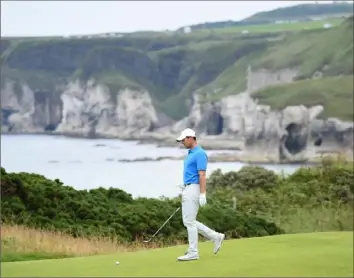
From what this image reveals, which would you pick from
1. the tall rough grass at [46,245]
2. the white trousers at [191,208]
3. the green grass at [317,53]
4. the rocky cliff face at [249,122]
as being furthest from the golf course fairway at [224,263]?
the green grass at [317,53]

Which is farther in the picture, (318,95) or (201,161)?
(318,95)

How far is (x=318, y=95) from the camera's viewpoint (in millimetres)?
140500

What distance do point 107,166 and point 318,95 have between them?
1471 inches

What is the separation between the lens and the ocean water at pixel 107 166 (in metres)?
80.8

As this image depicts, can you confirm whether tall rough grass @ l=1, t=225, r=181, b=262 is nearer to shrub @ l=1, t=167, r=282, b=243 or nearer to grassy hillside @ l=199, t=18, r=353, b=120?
shrub @ l=1, t=167, r=282, b=243

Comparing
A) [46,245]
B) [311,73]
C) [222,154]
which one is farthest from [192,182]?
[311,73]

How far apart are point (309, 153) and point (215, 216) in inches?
4466

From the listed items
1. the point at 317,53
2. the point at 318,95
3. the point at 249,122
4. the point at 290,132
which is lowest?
the point at 290,132

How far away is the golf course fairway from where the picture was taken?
31.3 feet

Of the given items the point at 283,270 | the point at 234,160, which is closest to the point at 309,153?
the point at 234,160

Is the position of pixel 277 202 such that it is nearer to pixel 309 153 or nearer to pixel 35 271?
pixel 35 271

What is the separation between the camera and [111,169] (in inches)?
4434

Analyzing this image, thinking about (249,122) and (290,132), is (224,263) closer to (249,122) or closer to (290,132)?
(290,132)

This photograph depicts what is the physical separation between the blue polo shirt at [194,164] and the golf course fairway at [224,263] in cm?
91
